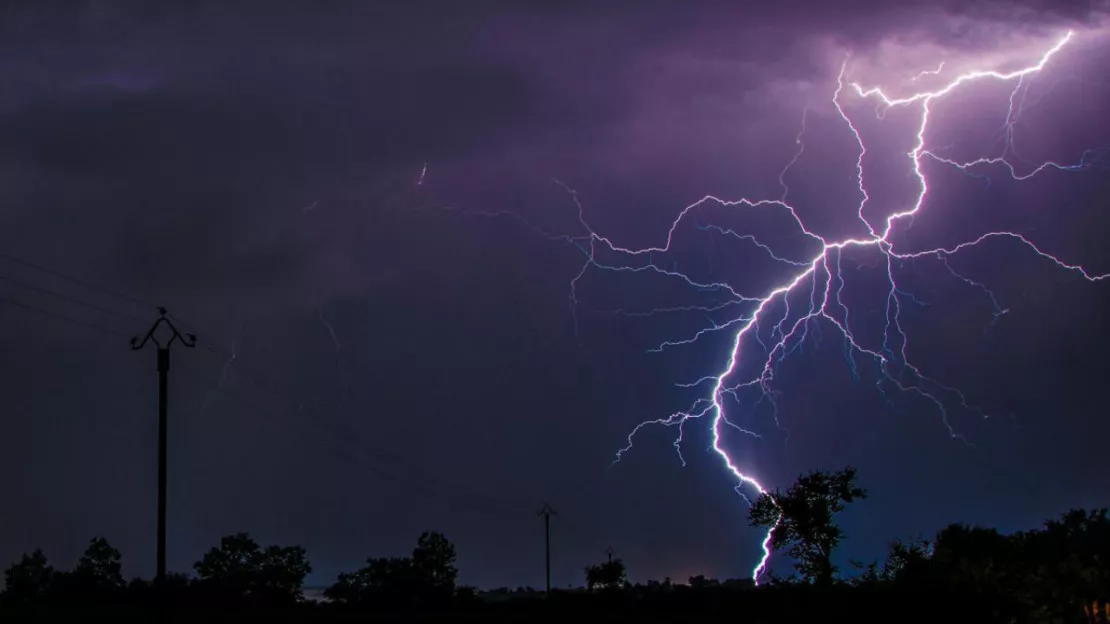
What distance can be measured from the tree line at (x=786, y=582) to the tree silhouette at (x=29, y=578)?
11 cm

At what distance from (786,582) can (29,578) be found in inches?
2200

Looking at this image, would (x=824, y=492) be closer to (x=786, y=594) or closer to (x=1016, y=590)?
(x=786, y=594)

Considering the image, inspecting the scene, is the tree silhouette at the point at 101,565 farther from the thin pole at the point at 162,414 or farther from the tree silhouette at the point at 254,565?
the thin pole at the point at 162,414

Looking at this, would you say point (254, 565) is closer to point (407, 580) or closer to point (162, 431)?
point (407, 580)

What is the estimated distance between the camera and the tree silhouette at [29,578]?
203ft

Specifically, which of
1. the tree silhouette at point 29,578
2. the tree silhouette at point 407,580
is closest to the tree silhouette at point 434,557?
the tree silhouette at point 407,580

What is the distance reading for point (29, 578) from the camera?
71.9 meters

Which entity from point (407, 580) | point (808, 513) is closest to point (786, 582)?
point (808, 513)

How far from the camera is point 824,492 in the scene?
44500mm

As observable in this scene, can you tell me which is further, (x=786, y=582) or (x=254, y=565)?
(x=254, y=565)

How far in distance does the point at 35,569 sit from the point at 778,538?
172 feet

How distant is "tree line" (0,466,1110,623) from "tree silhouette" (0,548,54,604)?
0.37ft

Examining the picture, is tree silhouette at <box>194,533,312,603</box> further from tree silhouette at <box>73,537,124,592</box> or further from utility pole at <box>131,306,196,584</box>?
utility pole at <box>131,306,196,584</box>

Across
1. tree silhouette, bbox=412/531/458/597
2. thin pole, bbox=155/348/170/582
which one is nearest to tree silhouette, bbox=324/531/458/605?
tree silhouette, bbox=412/531/458/597
